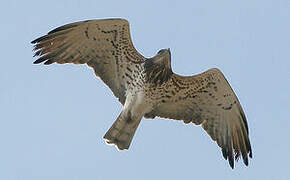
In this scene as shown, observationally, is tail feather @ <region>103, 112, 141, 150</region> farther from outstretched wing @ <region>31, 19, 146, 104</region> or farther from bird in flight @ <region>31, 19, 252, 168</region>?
outstretched wing @ <region>31, 19, 146, 104</region>

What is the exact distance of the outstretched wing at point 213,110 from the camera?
16359 mm

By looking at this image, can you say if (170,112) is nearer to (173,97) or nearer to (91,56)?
(173,97)

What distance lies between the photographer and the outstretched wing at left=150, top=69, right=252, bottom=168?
16.4 m

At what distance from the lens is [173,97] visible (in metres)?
16.4

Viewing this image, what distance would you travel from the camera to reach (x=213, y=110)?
1683 centimetres

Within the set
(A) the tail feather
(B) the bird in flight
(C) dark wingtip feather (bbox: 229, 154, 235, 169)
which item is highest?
(B) the bird in flight

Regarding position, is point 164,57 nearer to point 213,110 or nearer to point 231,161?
point 213,110

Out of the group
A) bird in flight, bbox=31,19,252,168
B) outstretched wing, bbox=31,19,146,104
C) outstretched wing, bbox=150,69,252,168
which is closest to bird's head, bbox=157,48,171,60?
bird in flight, bbox=31,19,252,168

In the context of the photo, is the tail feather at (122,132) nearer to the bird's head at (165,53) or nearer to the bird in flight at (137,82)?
the bird in flight at (137,82)

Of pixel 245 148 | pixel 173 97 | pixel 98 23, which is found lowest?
pixel 245 148

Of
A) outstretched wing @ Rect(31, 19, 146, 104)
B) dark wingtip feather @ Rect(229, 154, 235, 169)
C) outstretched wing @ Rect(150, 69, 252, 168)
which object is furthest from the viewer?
dark wingtip feather @ Rect(229, 154, 235, 169)

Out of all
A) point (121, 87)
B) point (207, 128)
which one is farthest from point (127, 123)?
point (207, 128)

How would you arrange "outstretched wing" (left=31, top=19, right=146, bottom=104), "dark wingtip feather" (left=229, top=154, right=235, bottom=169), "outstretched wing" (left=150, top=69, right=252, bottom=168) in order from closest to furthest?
"outstretched wing" (left=31, top=19, right=146, bottom=104) < "outstretched wing" (left=150, top=69, right=252, bottom=168) < "dark wingtip feather" (left=229, top=154, right=235, bottom=169)

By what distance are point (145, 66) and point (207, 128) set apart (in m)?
2.02
